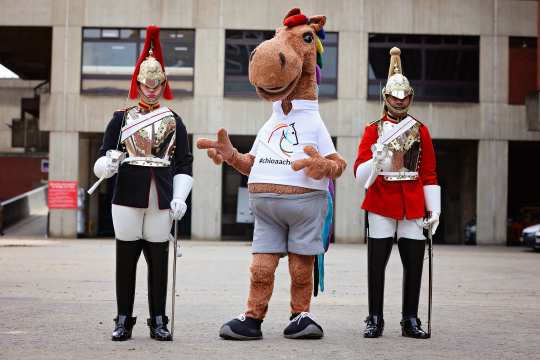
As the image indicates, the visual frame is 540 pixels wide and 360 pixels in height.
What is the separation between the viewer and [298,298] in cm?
702

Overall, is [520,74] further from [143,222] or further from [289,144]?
[143,222]

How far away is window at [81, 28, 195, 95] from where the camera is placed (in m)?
30.9

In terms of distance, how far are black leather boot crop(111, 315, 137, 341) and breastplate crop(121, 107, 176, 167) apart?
1.21 metres

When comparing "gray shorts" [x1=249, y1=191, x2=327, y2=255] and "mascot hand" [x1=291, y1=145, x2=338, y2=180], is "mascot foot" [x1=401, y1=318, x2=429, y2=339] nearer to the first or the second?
"gray shorts" [x1=249, y1=191, x2=327, y2=255]

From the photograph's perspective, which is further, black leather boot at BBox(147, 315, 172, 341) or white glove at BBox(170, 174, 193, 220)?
white glove at BBox(170, 174, 193, 220)

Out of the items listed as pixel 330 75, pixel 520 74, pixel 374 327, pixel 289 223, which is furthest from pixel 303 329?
pixel 520 74

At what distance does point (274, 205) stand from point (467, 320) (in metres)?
2.52

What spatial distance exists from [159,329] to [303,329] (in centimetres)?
111

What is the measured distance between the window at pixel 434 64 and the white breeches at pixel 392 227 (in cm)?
2407

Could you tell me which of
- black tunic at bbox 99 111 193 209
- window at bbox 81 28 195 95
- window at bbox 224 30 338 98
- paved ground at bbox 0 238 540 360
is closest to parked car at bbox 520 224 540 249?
window at bbox 224 30 338 98

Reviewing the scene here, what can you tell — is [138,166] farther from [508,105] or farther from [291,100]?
[508,105]

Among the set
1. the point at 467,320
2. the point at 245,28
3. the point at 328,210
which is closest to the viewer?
Answer: the point at 328,210

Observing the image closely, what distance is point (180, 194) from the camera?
695 cm

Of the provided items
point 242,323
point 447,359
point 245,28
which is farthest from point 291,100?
point 245,28
